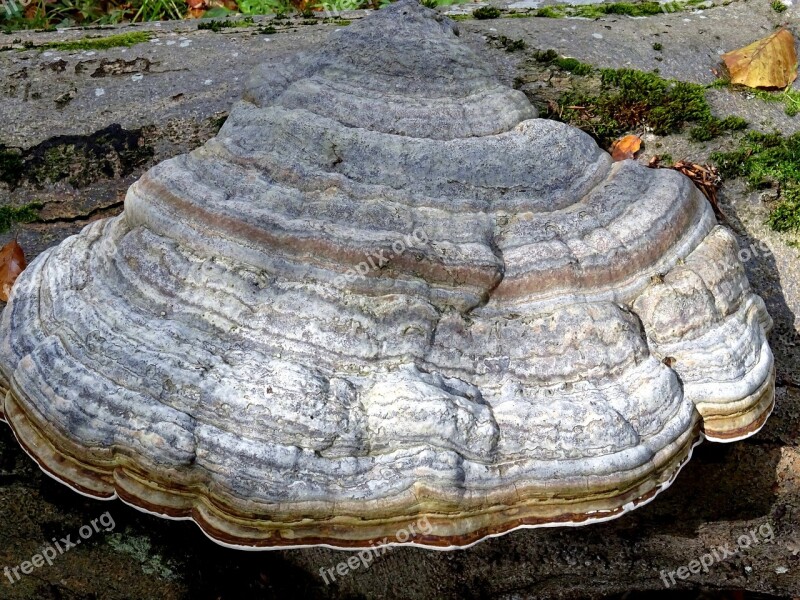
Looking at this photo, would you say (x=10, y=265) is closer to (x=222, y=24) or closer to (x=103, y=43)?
(x=103, y=43)

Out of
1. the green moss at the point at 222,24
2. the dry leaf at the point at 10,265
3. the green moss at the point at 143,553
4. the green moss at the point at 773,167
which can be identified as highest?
the green moss at the point at 222,24

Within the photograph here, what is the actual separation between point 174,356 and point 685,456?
1664 mm

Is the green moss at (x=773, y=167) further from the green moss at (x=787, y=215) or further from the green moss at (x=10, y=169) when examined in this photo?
the green moss at (x=10, y=169)

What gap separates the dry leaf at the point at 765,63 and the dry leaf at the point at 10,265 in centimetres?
391

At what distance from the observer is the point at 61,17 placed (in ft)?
23.0

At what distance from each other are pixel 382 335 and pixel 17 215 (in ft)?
7.33

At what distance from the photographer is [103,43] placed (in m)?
4.00

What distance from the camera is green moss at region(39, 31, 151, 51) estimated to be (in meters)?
3.97

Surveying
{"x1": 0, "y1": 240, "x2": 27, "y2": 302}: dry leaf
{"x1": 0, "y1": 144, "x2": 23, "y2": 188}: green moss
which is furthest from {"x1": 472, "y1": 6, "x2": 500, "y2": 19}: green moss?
{"x1": 0, "y1": 240, "x2": 27, "y2": 302}: dry leaf

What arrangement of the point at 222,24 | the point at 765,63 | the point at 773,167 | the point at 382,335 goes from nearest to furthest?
the point at 382,335 < the point at 773,167 < the point at 765,63 < the point at 222,24

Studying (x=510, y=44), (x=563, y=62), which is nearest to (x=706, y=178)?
(x=563, y=62)

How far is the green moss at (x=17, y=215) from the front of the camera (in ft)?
10.7

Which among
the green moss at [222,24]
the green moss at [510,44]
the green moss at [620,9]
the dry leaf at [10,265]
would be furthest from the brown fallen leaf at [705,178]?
the dry leaf at [10,265]

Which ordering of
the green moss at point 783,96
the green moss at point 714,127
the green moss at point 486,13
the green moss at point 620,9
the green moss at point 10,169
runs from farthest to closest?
the green moss at point 620,9 < the green moss at point 486,13 < the green moss at point 783,96 < the green moss at point 714,127 < the green moss at point 10,169
